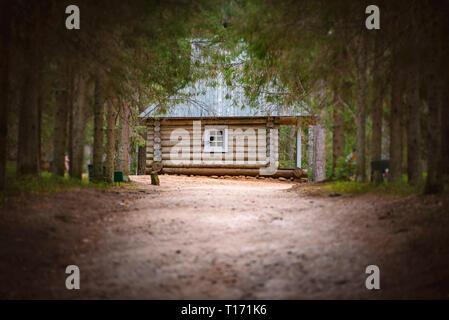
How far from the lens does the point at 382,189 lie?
1040 centimetres

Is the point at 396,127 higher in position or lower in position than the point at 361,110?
lower

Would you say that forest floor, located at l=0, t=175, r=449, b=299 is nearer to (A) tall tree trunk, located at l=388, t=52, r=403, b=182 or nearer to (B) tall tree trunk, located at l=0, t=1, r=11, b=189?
(B) tall tree trunk, located at l=0, t=1, r=11, b=189

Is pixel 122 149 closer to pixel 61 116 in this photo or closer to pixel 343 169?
pixel 61 116

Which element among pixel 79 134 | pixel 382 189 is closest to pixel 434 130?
pixel 382 189

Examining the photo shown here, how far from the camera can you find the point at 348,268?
17.9 feet

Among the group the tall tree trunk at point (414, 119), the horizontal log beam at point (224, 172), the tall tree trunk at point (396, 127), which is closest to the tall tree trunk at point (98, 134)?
the tall tree trunk at point (396, 127)

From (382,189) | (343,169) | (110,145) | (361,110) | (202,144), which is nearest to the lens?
(382,189)

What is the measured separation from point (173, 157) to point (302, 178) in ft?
25.9

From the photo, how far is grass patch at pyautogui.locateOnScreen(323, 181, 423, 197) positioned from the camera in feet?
31.1

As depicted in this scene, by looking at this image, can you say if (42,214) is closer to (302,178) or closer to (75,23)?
(75,23)

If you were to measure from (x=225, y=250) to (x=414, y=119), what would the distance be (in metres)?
6.39

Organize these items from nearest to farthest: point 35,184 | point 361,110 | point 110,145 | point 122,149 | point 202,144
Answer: point 35,184 < point 361,110 < point 110,145 < point 122,149 < point 202,144
